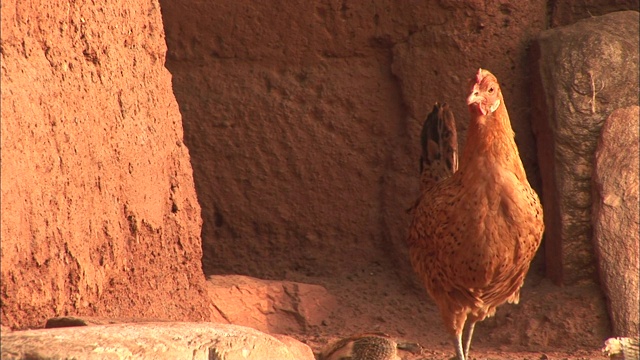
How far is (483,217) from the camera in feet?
17.8

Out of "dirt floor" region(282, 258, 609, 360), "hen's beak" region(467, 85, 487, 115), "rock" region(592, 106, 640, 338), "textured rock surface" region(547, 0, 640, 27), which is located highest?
"textured rock surface" region(547, 0, 640, 27)

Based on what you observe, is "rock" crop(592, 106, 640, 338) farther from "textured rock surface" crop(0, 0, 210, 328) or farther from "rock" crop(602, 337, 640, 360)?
"rock" crop(602, 337, 640, 360)

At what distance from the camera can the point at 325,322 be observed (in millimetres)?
6805

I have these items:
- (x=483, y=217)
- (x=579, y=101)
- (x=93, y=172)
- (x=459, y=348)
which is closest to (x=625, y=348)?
(x=483, y=217)

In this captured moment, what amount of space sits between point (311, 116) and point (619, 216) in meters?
2.19

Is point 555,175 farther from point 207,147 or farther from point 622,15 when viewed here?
point 207,147

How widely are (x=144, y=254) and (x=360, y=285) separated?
2451mm

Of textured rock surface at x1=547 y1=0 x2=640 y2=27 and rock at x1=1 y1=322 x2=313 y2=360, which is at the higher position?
textured rock surface at x1=547 y1=0 x2=640 y2=27

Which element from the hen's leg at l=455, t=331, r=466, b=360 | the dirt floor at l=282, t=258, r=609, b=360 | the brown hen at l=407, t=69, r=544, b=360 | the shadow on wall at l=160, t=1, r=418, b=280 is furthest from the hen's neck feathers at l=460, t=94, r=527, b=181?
the shadow on wall at l=160, t=1, r=418, b=280

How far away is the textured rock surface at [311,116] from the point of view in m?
7.07

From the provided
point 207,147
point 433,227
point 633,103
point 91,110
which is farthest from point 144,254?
point 633,103

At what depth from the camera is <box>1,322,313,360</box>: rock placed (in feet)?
11.3

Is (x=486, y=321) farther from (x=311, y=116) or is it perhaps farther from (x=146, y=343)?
Answer: (x=146, y=343)

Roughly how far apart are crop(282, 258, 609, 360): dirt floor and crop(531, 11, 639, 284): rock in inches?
8.1
